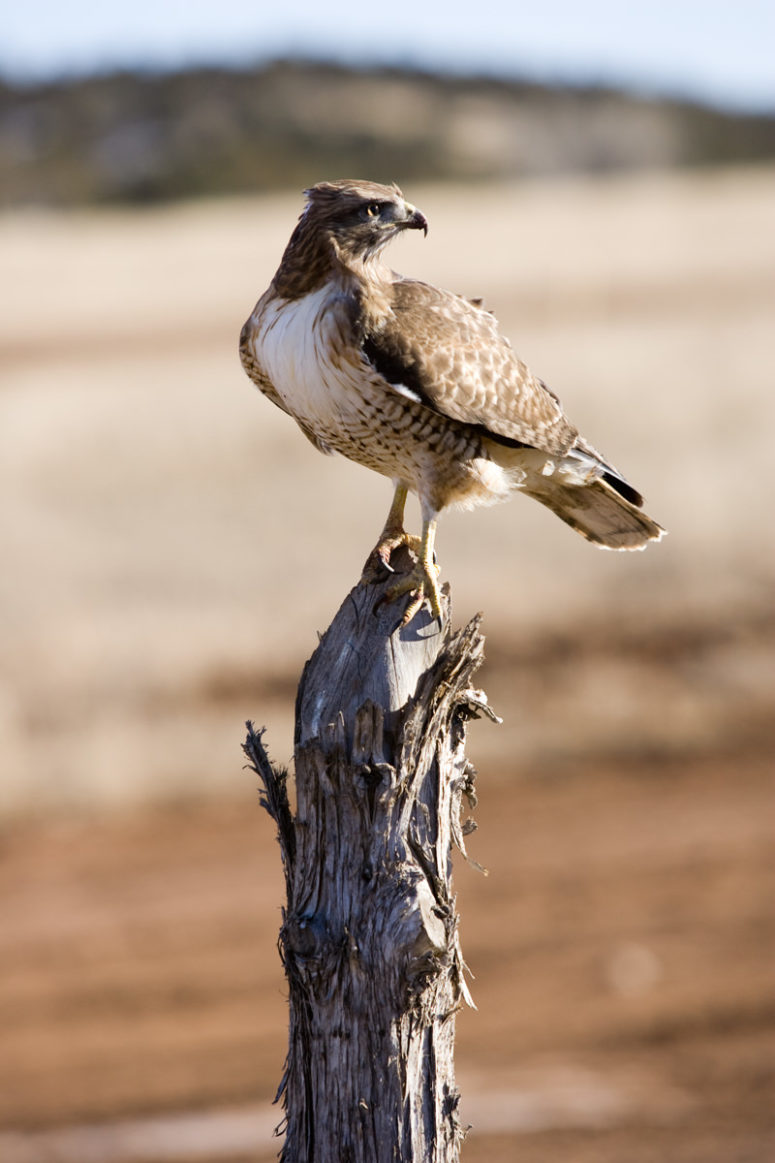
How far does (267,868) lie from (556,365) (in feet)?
33.8

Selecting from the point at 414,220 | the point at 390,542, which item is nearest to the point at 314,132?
the point at 414,220

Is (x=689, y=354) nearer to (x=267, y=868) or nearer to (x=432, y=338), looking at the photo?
(x=267, y=868)

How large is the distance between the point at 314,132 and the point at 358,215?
216 feet

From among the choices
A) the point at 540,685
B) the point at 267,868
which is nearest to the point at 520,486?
the point at 267,868

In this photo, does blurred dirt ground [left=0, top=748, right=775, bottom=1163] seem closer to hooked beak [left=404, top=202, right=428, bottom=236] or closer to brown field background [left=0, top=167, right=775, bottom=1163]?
brown field background [left=0, top=167, right=775, bottom=1163]

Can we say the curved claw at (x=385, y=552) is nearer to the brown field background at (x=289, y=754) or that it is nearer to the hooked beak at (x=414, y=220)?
the hooked beak at (x=414, y=220)

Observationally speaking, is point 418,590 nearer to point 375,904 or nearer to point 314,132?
point 375,904

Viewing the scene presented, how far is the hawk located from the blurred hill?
48375mm

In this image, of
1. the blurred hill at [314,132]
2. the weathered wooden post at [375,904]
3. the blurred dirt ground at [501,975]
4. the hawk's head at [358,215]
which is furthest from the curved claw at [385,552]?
the blurred hill at [314,132]

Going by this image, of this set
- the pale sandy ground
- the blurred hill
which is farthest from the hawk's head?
the blurred hill

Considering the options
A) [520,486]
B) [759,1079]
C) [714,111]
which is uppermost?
[714,111]

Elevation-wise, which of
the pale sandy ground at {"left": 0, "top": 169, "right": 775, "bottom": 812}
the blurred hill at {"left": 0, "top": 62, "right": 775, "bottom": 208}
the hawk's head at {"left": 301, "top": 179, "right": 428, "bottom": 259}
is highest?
the blurred hill at {"left": 0, "top": 62, "right": 775, "bottom": 208}

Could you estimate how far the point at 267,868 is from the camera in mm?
Result: 8914

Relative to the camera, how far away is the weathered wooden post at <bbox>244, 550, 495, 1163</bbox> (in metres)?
2.87
